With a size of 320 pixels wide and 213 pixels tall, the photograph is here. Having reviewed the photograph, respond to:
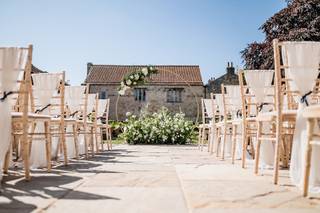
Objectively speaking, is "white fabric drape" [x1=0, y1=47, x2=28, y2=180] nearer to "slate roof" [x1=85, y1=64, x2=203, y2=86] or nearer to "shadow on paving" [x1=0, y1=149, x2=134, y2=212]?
"shadow on paving" [x1=0, y1=149, x2=134, y2=212]

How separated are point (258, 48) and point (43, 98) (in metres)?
11.8

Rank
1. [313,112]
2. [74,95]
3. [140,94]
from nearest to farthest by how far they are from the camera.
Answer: [313,112] → [74,95] → [140,94]

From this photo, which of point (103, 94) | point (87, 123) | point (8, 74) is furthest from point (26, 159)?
point (103, 94)

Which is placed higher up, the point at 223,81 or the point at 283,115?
the point at 223,81

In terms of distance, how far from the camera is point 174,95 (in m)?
28.7

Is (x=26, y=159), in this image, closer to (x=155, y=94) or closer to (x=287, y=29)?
(x=287, y=29)

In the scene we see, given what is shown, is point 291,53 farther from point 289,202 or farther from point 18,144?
point 18,144

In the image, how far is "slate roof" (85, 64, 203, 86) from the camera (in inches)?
1138

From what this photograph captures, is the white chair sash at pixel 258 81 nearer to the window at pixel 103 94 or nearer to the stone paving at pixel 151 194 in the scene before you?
the stone paving at pixel 151 194

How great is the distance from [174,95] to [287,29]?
14949mm

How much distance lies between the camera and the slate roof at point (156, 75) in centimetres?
2891

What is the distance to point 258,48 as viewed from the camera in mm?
15000

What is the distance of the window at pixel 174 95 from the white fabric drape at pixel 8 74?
2543cm

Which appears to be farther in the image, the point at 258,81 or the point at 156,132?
the point at 156,132
